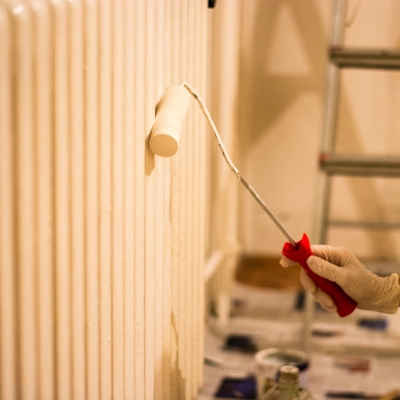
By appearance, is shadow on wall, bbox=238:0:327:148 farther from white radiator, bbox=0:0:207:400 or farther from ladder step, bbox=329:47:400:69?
white radiator, bbox=0:0:207:400

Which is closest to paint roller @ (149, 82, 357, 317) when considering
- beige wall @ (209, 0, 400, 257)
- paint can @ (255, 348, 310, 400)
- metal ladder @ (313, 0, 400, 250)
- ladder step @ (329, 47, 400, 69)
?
paint can @ (255, 348, 310, 400)

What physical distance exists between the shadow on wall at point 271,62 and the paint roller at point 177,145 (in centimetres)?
130

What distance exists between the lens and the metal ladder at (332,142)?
129cm

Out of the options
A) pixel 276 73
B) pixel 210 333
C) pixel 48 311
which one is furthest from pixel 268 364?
pixel 276 73

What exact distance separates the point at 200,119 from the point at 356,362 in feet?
2.59

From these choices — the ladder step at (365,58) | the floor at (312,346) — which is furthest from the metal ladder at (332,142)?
the floor at (312,346)

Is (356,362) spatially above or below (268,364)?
below

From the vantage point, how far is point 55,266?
0.45 metres

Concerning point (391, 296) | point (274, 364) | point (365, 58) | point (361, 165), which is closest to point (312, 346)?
point (274, 364)

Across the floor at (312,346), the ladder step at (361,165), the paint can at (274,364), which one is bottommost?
the floor at (312,346)

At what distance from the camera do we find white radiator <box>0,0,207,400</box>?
408 mm

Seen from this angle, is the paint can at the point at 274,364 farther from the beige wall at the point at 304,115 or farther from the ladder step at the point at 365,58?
the beige wall at the point at 304,115

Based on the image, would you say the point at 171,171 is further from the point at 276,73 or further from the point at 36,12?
the point at 276,73

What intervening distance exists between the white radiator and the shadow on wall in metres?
1.40
